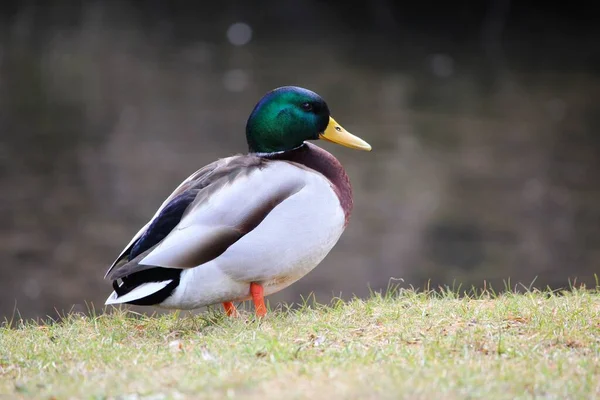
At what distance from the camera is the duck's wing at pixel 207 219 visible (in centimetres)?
431

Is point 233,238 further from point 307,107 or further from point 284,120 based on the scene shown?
Answer: point 307,107

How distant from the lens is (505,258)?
433 inches

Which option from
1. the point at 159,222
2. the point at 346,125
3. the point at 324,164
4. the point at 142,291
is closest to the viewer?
the point at 142,291

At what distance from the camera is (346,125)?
1465 centimetres

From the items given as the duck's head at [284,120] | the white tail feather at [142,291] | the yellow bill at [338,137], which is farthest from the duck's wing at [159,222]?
the yellow bill at [338,137]

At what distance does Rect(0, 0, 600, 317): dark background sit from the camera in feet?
36.3

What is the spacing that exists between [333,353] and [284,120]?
1.41 metres

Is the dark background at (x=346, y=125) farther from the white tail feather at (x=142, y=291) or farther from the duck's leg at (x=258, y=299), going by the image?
the white tail feather at (x=142, y=291)

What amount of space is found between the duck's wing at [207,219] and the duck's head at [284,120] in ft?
0.81

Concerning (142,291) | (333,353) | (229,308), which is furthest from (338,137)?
(333,353)

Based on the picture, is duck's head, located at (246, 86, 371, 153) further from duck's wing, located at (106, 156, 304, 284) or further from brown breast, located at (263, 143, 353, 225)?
duck's wing, located at (106, 156, 304, 284)

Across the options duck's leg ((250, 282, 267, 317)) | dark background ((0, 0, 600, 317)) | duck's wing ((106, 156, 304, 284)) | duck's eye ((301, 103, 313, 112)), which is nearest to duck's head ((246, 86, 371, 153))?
duck's eye ((301, 103, 313, 112))

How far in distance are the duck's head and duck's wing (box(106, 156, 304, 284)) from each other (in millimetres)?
246

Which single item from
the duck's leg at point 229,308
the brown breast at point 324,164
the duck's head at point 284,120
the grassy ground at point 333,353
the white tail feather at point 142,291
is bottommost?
the duck's leg at point 229,308
